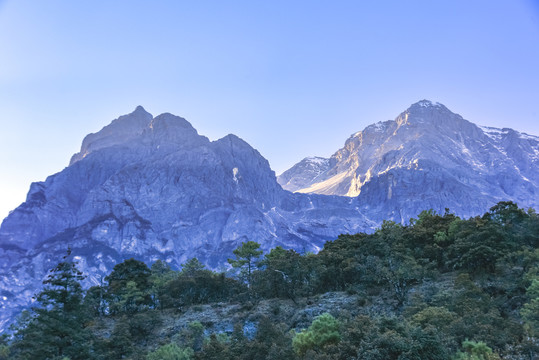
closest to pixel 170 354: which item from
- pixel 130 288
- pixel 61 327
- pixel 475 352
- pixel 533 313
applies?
pixel 61 327

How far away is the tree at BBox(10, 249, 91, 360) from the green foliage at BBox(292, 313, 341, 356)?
26108 mm

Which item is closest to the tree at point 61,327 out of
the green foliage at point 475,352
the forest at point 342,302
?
the forest at point 342,302

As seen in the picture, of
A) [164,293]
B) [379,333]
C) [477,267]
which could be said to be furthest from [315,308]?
[164,293]

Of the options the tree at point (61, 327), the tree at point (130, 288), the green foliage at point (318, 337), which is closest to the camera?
the green foliage at point (318, 337)

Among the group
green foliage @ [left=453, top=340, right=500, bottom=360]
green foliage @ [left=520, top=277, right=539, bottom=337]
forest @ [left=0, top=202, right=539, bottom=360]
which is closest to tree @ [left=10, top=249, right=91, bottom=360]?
forest @ [left=0, top=202, right=539, bottom=360]

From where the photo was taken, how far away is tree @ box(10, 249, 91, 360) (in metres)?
49.4

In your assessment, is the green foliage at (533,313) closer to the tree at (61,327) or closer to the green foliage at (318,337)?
the green foliage at (318,337)

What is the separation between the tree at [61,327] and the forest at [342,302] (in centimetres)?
13

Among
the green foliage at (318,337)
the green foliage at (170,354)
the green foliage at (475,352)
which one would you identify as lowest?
the green foliage at (475,352)

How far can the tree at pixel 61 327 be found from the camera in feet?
162

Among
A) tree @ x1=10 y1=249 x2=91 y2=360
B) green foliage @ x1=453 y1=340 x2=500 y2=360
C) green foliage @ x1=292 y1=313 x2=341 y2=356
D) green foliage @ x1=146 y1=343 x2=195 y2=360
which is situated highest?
tree @ x1=10 y1=249 x2=91 y2=360

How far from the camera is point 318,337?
1655 inches

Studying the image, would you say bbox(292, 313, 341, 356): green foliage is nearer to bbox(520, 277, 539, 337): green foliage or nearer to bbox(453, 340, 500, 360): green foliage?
bbox(453, 340, 500, 360): green foliage

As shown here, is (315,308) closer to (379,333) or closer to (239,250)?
(379,333)
